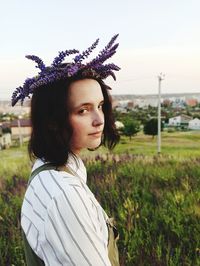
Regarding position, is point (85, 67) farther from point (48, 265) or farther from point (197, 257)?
point (197, 257)

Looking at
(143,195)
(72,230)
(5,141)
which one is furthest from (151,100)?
(72,230)

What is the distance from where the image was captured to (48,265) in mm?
1042

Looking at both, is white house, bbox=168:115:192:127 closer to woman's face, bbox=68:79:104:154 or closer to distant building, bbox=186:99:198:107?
distant building, bbox=186:99:198:107

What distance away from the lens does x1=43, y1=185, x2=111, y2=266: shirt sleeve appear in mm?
980

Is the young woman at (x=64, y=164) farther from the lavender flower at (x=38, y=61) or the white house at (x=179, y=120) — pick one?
the white house at (x=179, y=120)

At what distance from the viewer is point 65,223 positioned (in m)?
0.98

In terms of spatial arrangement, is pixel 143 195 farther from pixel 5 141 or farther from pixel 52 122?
pixel 52 122

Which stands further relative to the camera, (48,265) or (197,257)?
(197,257)

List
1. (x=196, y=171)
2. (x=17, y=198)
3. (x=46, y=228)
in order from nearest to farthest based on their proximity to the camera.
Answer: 1. (x=46, y=228)
2. (x=17, y=198)
3. (x=196, y=171)

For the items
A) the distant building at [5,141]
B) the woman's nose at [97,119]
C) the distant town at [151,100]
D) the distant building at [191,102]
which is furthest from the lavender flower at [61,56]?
the distant building at [5,141]

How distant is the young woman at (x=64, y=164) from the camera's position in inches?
38.9

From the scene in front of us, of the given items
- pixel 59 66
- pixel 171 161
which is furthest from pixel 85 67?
pixel 171 161

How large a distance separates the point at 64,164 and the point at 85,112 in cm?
17

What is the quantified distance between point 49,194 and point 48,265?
0.63 ft
